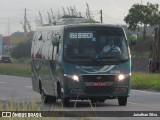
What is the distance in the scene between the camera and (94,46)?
76.1 ft

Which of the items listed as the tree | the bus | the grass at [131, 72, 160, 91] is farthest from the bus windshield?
the tree

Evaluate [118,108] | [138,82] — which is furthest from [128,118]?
[138,82]

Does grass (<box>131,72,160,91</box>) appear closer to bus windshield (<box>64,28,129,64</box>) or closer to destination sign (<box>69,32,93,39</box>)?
bus windshield (<box>64,28,129,64</box>)

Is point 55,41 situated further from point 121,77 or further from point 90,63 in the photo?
point 121,77

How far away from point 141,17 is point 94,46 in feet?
224

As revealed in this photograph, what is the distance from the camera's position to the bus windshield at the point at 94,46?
23.1 meters

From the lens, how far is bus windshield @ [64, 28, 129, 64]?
23.1 m

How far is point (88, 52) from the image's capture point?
2317cm

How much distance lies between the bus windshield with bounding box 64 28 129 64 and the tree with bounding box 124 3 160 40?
66.7m

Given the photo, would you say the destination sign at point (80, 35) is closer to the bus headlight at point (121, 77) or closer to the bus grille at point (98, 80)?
the bus grille at point (98, 80)

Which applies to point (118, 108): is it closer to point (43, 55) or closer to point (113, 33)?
point (113, 33)

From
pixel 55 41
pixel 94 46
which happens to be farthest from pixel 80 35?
pixel 55 41

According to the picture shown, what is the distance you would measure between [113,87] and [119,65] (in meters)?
0.70

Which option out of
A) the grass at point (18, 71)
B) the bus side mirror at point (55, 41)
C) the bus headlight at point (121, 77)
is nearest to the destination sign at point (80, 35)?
the bus side mirror at point (55, 41)
